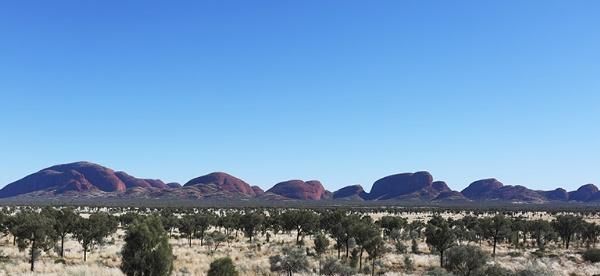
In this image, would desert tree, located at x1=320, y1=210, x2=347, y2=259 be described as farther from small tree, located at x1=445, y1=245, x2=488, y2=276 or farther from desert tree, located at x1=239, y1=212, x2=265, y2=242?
small tree, located at x1=445, y1=245, x2=488, y2=276

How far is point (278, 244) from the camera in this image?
5684cm

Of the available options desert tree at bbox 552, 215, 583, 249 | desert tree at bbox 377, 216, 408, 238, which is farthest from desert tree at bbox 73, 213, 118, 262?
desert tree at bbox 552, 215, 583, 249

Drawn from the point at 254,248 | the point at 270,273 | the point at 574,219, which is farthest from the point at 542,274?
the point at 574,219

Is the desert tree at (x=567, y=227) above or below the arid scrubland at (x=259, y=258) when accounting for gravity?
above

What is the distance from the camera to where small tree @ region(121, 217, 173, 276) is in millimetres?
26000

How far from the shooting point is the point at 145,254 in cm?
2614

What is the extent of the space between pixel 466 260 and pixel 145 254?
18.9m

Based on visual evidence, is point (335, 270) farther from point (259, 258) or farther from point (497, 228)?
point (497, 228)

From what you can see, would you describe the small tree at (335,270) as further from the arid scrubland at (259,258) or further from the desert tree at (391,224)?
the desert tree at (391,224)

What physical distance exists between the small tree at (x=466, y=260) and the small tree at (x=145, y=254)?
17227 millimetres

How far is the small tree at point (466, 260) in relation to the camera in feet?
105

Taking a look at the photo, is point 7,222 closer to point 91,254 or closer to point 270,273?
point 91,254

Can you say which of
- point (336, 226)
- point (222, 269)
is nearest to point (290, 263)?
point (222, 269)

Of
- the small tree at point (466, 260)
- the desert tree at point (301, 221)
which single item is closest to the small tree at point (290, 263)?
the small tree at point (466, 260)
